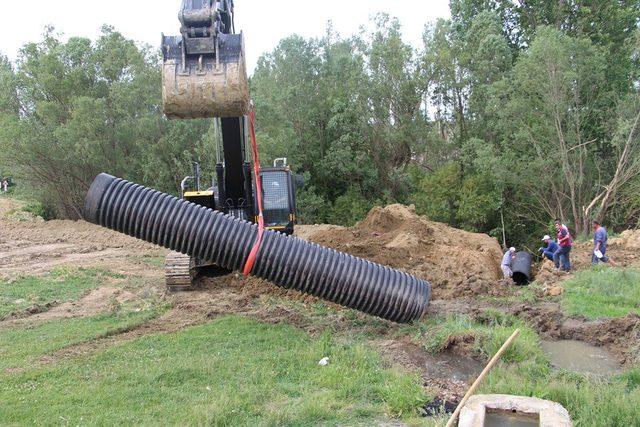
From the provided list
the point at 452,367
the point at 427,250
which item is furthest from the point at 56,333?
the point at 427,250

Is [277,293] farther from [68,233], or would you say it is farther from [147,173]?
[147,173]

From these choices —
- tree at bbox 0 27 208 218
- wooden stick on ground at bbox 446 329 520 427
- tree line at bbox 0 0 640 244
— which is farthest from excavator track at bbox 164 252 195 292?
tree at bbox 0 27 208 218

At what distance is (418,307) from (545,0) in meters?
27.9

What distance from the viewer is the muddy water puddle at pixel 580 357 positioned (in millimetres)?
7526

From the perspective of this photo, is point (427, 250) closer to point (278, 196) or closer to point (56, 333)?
point (278, 196)

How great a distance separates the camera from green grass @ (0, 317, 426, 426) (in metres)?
5.96

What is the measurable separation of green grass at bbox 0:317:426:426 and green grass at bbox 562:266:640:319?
4041mm

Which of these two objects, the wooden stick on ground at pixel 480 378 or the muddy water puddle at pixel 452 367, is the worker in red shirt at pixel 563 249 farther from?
the muddy water puddle at pixel 452 367

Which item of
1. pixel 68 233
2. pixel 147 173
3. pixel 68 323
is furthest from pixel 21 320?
pixel 147 173

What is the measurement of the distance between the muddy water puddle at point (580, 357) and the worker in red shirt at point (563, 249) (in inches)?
207

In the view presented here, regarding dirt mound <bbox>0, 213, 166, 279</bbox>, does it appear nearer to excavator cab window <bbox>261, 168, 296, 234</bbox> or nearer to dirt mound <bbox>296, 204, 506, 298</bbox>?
excavator cab window <bbox>261, 168, 296, 234</bbox>

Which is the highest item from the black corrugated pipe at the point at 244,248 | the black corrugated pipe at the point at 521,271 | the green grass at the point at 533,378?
the black corrugated pipe at the point at 244,248

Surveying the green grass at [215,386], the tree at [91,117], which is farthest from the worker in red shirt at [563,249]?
the tree at [91,117]

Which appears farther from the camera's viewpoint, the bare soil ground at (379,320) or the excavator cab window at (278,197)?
the excavator cab window at (278,197)
